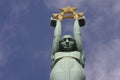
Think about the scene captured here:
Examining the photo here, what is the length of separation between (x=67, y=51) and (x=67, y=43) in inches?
13.4

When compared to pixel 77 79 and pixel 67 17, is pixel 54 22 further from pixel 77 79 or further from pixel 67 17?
pixel 77 79

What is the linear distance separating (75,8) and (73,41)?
2098mm

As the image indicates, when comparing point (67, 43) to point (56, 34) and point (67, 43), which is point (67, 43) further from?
point (56, 34)

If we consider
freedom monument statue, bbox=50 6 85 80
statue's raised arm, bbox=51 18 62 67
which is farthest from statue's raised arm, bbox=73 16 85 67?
statue's raised arm, bbox=51 18 62 67

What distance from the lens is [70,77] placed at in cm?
1612

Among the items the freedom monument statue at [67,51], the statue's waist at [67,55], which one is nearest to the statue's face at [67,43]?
A: the freedom monument statue at [67,51]

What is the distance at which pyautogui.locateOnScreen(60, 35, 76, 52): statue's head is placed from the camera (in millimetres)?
17750

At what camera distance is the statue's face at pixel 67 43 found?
58.2 feet

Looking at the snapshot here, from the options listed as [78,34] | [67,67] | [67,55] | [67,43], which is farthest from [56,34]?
[67,67]

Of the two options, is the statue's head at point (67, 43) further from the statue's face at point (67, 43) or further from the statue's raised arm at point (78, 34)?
the statue's raised arm at point (78, 34)

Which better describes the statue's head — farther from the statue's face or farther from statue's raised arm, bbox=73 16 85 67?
statue's raised arm, bbox=73 16 85 67

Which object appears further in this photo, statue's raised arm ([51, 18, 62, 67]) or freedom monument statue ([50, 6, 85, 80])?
statue's raised arm ([51, 18, 62, 67])

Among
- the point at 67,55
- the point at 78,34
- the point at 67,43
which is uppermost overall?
the point at 78,34

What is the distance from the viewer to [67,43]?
58.4 feet
